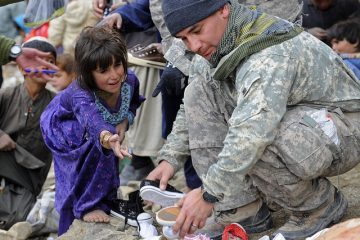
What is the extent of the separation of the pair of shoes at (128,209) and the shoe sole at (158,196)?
0.93 ft

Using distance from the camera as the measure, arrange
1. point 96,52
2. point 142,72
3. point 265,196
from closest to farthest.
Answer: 1. point 265,196
2. point 96,52
3. point 142,72

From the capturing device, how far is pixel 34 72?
5.34 metres

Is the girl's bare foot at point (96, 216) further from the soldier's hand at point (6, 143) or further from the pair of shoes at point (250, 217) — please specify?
the soldier's hand at point (6, 143)

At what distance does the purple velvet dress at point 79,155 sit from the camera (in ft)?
12.9

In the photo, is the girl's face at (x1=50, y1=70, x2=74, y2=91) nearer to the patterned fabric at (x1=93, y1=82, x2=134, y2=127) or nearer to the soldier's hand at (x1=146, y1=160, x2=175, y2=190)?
the patterned fabric at (x1=93, y1=82, x2=134, y2=127)

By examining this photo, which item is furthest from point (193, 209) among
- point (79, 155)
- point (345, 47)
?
point (345, 47)

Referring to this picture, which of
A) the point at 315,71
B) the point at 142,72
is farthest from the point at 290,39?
the point at 142,72

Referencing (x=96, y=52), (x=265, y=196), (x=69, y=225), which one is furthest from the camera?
(x=69, y=225)

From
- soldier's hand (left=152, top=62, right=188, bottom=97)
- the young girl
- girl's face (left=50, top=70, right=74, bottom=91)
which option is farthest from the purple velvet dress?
girl's face (left=50, top=70, right=74, bottom=91)

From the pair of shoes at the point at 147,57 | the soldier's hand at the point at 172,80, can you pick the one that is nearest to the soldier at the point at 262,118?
the soldier's hand at the point at 172,80

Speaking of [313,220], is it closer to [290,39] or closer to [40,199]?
[290,39]

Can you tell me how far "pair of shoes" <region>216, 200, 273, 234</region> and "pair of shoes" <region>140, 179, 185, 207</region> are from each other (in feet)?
0.96

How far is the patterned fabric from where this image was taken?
3999 mm

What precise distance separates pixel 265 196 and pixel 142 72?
77.7 inches
